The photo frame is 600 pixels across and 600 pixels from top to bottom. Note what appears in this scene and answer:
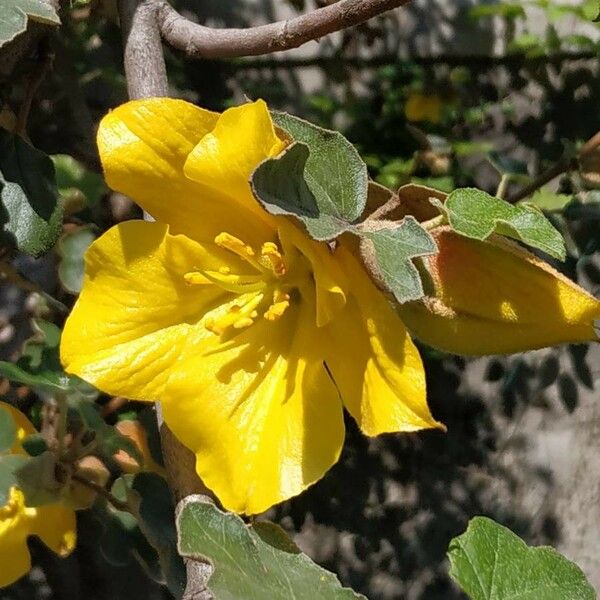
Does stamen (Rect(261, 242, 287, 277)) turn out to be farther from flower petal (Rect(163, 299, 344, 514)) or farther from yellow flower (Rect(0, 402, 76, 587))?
yellow flower (Rect(0, 402, 76, 587))

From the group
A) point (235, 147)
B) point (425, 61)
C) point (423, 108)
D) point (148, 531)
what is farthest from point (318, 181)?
point (425, 61)

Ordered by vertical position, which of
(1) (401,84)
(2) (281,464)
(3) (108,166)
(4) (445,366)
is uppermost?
(3) (108,166)

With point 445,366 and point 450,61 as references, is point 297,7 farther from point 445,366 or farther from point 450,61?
point 445,366

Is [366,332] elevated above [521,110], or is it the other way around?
[366,332]

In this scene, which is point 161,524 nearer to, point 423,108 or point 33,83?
point 33,83

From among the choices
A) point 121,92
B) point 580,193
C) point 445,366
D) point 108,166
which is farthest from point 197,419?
point 445,366

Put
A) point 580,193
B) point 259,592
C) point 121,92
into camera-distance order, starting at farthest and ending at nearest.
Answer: point 121,92
point 580,193
point 259,592

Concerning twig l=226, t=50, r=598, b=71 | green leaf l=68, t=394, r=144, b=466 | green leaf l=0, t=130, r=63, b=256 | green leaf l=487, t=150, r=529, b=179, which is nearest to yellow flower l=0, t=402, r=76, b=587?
green leaf l=68, t=394, r=144, b=466
